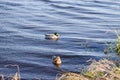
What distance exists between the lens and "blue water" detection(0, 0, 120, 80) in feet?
31.3

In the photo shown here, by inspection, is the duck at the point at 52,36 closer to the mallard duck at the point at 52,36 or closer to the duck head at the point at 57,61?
the mallard duck at the point at 52,36

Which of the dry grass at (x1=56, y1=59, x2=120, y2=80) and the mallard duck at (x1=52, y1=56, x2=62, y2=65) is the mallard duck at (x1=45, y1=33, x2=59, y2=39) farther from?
the dry grass at (x1=56, y1=59, x2=120, y2=80)

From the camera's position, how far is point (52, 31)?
12.5 m

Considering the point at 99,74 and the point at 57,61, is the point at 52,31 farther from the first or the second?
the point at 99,74

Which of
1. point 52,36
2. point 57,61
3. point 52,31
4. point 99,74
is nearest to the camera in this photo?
point 99,74

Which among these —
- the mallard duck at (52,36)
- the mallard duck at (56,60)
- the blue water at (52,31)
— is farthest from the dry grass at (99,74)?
the mallard duck at (52,36)

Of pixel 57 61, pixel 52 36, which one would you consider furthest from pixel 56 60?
pixel 52 36

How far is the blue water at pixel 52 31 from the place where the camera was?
9.54 m

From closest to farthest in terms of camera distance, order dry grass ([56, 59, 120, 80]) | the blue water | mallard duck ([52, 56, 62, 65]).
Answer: dry grass ([56, 59, 120, 80])
mallard duck ([52, 56, 62, 65])
the blue water

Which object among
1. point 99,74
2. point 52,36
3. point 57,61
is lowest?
point 57,61

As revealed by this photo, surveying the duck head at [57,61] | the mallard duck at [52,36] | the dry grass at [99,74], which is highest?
the dry grass at [99,74]

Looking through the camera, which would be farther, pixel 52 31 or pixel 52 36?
pixel 52 31

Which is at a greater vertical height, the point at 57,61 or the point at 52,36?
the point at 52,36

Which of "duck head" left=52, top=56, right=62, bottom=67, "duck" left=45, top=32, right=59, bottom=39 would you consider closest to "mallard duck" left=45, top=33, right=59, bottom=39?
"duck" left=45, top=32, right=59, bottom=39
